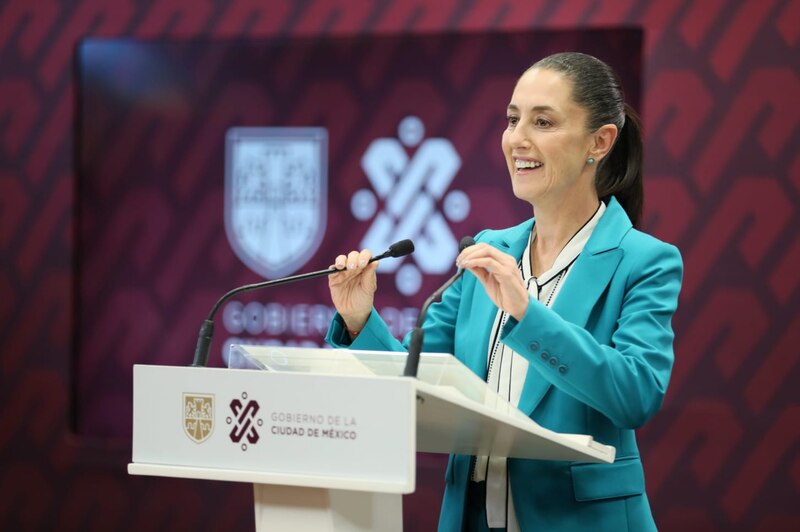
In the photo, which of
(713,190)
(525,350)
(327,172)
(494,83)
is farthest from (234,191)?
(525,350)

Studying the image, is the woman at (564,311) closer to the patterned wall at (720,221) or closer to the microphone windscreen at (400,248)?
the microphone windscreen at (400,248)

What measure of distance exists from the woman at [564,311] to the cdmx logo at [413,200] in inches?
67.5

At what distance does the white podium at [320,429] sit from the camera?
1.28 metres

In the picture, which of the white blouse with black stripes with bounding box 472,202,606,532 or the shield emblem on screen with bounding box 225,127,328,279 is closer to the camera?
the white blouse with black stripes with bounding box 472,202,606,532

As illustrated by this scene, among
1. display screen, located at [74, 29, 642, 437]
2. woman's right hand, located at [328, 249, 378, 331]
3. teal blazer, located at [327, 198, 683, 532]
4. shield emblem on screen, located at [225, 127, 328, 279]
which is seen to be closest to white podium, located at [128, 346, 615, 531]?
teal blazer, located at [327, 198, 683, 532]

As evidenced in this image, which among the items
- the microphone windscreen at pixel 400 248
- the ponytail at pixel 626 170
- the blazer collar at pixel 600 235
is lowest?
the microphone windscreen at pixel 400 248

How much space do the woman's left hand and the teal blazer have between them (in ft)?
0.07

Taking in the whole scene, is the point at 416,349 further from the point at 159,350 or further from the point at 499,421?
the point at 159,350

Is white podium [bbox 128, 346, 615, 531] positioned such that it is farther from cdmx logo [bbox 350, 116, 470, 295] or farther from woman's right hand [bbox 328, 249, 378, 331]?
cdmx logo [bbox 350, 116, 470, 295]

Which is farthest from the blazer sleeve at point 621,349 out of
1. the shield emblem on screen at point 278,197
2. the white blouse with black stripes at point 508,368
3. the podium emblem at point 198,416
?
the shield emblem on screen at point 278,197

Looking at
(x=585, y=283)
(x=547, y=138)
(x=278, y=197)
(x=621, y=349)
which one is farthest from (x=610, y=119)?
(x=278, y=197)

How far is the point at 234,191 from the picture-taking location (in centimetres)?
399

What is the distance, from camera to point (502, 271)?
1.52 metres

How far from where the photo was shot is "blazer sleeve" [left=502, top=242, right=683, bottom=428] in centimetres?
156
